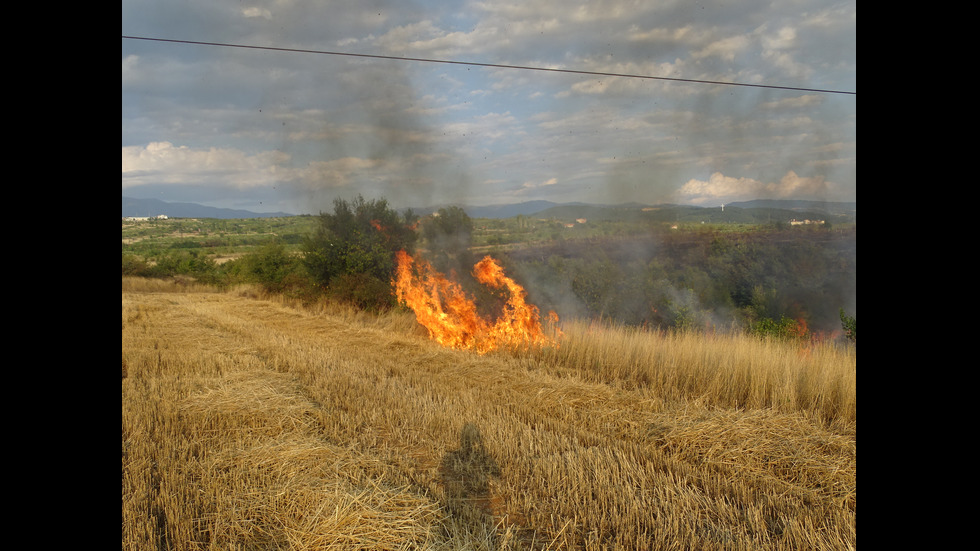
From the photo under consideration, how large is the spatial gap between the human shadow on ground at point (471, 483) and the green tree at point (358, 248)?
44.0 ft

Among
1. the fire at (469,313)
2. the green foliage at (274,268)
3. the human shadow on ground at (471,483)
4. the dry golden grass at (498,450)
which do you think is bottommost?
the human shadow on ground at (471,483)

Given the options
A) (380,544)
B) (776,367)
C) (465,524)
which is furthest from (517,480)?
(776,367)

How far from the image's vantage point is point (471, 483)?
5230mm

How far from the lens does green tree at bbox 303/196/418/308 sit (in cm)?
1969

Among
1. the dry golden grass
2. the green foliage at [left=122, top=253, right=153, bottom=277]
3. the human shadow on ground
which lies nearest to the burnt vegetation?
the dry golden grass

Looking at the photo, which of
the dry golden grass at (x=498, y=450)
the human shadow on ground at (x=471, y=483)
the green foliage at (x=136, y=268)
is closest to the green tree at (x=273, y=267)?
the green foliage at (x=136, y=268)

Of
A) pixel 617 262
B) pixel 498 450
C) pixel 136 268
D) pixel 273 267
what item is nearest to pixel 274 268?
pixel 273 267

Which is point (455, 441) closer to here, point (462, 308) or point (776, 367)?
point (776, 367)

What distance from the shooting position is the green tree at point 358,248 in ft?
64.6

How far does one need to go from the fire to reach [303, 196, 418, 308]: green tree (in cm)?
348

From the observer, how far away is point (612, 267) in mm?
19562

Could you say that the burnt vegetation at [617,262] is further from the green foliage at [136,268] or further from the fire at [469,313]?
the green foliage at [136,268]

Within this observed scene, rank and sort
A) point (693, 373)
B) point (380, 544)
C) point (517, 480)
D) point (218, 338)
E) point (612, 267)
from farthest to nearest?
point (612, 267)
point (218, 338)
point (693, 373)
point (517, 480)
point (380, 544)
